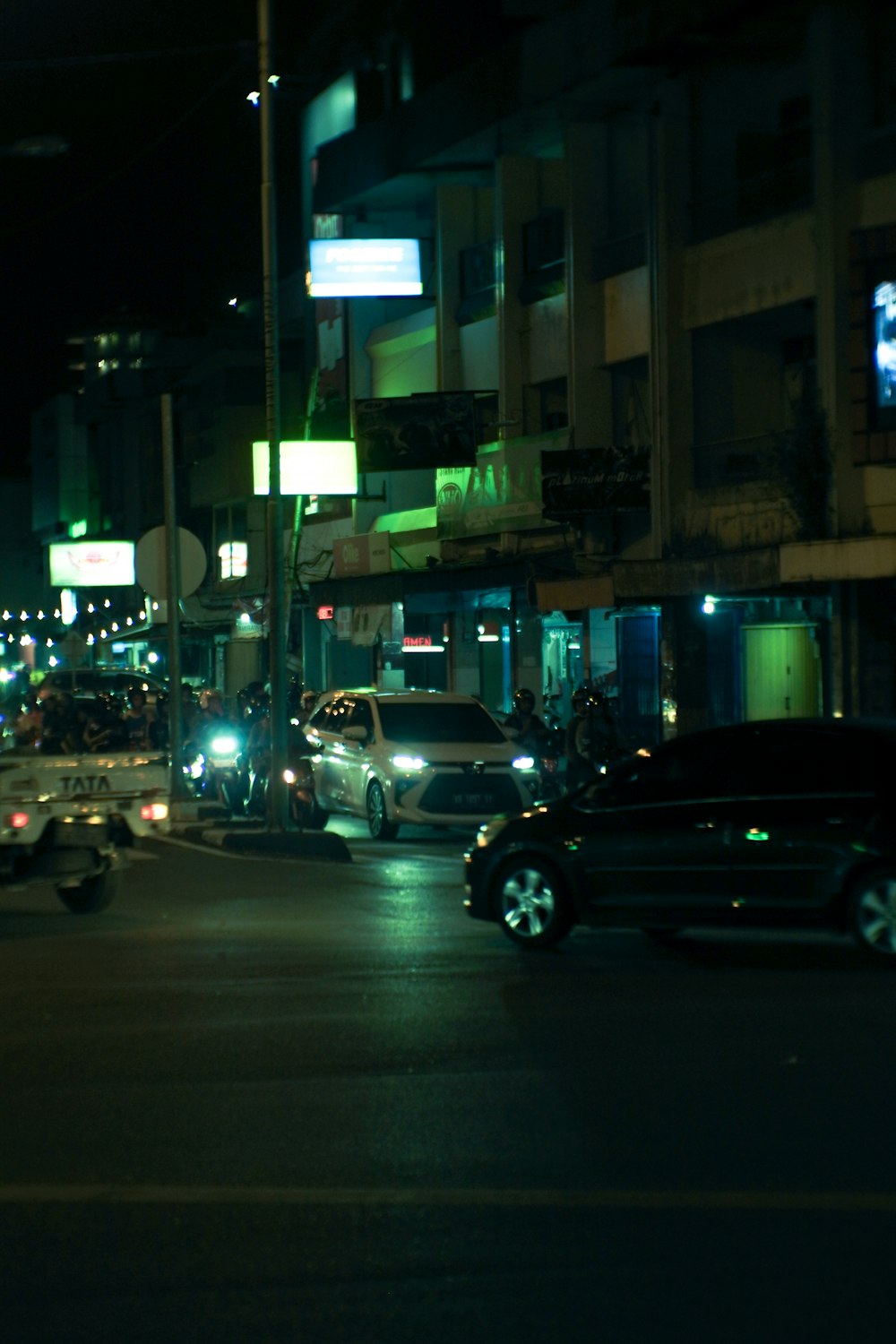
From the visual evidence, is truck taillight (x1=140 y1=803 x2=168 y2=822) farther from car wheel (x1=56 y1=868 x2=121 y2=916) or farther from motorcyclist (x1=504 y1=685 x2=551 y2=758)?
motorcyclist (x1=504 y1=685 x2=551 y2=758)

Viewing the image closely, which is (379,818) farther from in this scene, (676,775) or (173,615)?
(676,775)

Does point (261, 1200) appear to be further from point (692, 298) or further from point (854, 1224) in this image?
point (692, 298)

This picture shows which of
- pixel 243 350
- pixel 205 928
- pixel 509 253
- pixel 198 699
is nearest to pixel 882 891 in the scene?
pixel 205 928

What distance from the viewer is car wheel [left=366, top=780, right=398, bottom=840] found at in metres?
22.8

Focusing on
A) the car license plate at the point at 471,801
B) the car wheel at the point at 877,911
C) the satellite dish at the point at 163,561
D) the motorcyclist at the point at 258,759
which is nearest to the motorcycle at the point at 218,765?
the motorcyclist at the point at 258,759

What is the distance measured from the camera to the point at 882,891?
11.7m

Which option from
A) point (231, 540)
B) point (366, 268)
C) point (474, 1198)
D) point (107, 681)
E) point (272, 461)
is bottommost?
point (474, 1198)

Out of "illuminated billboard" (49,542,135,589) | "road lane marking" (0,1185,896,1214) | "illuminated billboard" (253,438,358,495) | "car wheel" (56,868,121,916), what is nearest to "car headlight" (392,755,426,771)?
"car wheel" (56,868,121,916)

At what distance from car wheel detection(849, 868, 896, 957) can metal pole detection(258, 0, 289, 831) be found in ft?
33.7

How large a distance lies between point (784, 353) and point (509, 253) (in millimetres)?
7362

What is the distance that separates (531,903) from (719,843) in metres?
1.44

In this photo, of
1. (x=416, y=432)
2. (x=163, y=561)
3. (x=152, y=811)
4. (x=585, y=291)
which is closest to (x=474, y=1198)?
(x=152, y=811)

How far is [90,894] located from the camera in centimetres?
1530

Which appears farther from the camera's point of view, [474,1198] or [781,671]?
[781,671]
